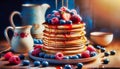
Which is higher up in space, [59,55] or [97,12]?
[97,12]

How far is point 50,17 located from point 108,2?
1.56 ft

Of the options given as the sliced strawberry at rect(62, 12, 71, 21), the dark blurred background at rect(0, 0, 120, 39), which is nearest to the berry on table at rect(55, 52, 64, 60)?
the sliced strawberry at rect(62, 12, 71, 21)

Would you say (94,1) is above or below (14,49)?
above

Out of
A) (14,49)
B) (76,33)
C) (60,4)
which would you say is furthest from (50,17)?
(60,4)

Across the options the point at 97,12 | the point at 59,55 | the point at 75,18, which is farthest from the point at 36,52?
the point at 97,12

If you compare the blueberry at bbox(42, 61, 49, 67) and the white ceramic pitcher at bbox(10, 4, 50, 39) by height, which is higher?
the white ceramic pitcher at bbox(10, 4, 50, 39)

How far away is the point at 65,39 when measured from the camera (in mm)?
1370

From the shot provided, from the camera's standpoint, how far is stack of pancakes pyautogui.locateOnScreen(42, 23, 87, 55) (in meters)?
1.36

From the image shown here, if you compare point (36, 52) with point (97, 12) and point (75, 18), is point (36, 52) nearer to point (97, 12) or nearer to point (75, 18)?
point (75, 18)

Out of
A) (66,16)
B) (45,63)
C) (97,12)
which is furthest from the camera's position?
(97,12)

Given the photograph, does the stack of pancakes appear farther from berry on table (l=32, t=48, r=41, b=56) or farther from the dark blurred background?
the dark blurred background

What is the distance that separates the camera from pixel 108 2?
1763 mm

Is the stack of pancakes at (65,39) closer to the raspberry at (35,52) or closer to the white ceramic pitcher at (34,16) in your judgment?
the raspberry at (35,52)

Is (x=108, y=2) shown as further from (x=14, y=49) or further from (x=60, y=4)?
(x=14, y=49)
